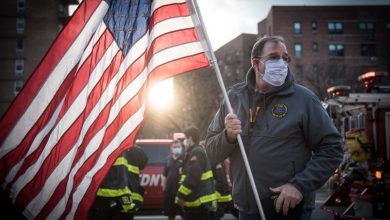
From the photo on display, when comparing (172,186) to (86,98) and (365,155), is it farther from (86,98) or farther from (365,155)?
(86,98)

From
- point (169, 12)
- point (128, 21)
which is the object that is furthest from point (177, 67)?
point (128, 21)

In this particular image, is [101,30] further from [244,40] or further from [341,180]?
[244,40]

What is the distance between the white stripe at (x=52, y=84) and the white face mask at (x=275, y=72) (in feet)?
5.22

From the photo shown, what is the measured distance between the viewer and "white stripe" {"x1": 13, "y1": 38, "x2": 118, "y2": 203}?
3789 mm

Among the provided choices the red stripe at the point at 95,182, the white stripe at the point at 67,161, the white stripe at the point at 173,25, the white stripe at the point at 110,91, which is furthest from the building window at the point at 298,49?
the red stripe at the point at 95,182

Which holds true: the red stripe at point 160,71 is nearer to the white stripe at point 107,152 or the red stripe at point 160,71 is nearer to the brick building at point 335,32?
the white stripe at point 107,152

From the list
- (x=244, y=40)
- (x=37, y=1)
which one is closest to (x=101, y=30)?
(x=244, y=40)

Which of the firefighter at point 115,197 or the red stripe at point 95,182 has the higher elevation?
the red stripe at point 95,182

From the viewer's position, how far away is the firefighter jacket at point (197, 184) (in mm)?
7289

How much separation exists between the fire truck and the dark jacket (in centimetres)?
559

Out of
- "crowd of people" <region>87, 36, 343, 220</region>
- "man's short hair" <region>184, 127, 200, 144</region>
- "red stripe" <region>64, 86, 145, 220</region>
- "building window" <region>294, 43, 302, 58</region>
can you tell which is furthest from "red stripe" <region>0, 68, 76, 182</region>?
"building window" <region>294, 43, 302, 58</region>

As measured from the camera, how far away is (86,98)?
3877 millimetres

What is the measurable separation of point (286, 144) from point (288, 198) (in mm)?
407

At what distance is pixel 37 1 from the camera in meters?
59.5
